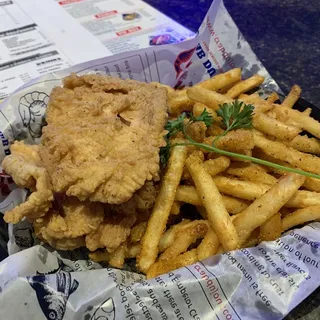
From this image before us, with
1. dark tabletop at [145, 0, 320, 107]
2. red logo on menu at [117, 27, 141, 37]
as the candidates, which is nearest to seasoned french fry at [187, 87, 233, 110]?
dark tabletop at [145, 0, 320, 107]

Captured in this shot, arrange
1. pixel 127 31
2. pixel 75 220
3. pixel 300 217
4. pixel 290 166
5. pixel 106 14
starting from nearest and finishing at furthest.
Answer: pixel 75 220, pixel 300 217, pixel 290 166, pixel 127 31, pixel 106 14

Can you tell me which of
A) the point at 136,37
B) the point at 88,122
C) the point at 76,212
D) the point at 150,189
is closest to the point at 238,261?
the point at 150,189

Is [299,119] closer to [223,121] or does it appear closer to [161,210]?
[223,121]

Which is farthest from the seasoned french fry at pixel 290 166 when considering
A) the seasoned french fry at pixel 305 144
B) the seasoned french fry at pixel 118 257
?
the seasoned french fry at pixel 118 257

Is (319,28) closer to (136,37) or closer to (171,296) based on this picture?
(136,37)

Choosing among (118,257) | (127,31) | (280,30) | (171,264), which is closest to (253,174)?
(171,264)

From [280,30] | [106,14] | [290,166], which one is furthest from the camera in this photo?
[280,30]

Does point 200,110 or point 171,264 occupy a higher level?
point 200,110
